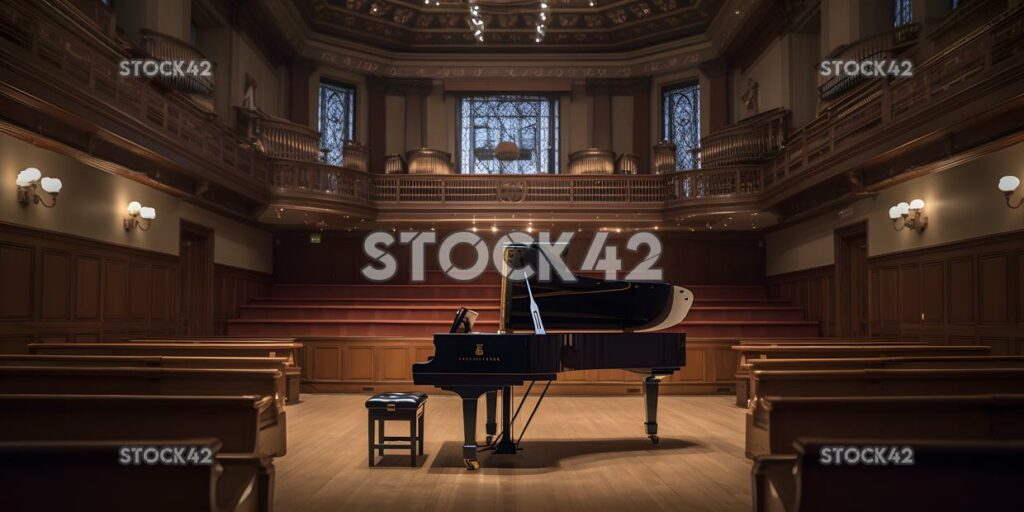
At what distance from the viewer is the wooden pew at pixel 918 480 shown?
196 cm

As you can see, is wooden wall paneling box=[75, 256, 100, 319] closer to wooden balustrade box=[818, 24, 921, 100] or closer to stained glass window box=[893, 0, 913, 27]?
wooden balustrade box=[818, 24, 921, 100]

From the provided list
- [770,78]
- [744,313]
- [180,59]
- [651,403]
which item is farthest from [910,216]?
[180,59]

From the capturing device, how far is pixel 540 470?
5.08m

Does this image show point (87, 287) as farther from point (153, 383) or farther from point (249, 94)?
point (249, 94)

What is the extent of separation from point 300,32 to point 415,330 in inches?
280

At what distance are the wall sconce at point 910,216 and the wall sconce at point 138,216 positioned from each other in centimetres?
873

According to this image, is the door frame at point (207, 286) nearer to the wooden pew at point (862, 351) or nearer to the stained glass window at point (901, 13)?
the wooden pew at point (862, 351)

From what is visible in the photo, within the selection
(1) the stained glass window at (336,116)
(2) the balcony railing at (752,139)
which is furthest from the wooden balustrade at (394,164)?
(2) the balcony railing at (752,139)

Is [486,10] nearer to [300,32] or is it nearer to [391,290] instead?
[300,32]

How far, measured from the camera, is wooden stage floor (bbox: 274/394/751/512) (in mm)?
4172

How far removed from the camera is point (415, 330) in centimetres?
1054

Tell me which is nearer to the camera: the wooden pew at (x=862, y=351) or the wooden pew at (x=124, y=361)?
the wooden pew at (x=124, y=361)

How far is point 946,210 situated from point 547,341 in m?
5.55

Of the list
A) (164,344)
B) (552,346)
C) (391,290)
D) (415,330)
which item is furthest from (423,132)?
(552,346)
